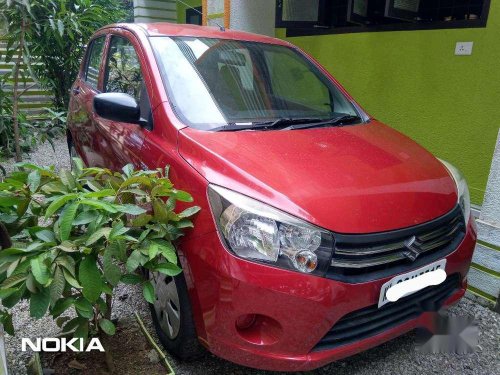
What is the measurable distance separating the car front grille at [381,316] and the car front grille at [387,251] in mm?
171

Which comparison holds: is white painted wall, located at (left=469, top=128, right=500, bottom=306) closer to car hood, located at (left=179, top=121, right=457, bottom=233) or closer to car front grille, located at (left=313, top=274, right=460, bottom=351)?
car hood, located at (left=179, top=121, right=457, bottom=233)

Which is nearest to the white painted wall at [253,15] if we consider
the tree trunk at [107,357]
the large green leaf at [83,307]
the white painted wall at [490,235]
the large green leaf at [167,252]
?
the white painted wall at [490,235]

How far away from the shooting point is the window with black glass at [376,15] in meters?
3.75

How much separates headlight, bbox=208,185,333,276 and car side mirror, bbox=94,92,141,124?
998 millimetres

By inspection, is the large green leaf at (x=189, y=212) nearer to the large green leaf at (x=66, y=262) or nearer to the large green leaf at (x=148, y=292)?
the large green leaf at (x=148, y=292)

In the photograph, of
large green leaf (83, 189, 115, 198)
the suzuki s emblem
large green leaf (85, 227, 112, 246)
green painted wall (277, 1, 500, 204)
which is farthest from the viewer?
green painted wall (277, 1, 500, 204)

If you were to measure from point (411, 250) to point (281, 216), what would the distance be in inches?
24.7

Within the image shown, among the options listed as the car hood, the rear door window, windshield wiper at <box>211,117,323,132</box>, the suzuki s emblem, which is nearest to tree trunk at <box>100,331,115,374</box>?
the car hood

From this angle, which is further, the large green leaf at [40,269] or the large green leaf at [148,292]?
the large green leaf at [148,292]

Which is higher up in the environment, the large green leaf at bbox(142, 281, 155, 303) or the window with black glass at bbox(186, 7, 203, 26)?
the window with black glass at bbox(186, 7, 203, 26)

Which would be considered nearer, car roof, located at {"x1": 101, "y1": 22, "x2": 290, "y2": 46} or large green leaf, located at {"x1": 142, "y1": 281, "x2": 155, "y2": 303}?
A: large green leaf, located at {"x1": 142, "y1": 281, "x2": 155, "y2": 303}

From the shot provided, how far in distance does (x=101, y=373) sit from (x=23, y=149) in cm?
487

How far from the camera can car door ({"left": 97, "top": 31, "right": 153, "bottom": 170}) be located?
242 cm

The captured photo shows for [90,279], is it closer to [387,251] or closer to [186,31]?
[387,251]
